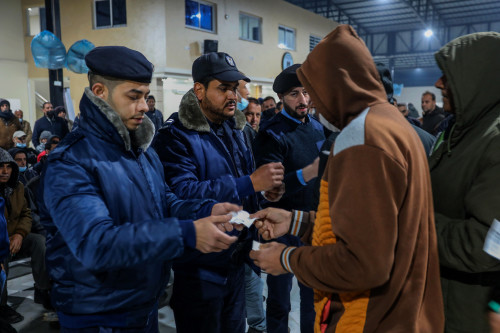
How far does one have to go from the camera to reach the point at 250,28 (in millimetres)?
15633

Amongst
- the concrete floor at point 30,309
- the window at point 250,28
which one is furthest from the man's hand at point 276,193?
the window at point 250,28

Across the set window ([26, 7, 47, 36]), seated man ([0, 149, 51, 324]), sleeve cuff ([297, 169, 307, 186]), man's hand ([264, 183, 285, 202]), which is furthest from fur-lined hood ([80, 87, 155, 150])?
window ([26, 7, 47, 36])

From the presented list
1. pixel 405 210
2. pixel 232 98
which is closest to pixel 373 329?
pixel 405 210

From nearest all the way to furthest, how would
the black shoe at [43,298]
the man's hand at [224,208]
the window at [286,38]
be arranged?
the man's hand at [224,208]
the black shoe at [43,298]
the window at [286,38]

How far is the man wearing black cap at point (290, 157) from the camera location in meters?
3.00

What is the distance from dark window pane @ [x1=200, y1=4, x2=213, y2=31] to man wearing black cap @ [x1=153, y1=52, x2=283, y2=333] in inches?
459

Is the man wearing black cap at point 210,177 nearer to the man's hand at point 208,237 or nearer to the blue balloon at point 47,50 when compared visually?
the man's hand at point 208,237

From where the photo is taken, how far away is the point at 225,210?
1973 mm

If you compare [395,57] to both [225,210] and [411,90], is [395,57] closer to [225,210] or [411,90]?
[411,90]

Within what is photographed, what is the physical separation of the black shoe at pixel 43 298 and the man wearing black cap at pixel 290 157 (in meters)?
2.30

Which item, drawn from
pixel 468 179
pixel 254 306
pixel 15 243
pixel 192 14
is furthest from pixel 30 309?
pixel 192 14

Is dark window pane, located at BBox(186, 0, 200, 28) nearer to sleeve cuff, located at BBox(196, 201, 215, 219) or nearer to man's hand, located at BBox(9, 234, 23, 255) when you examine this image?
man's hand, located at BBox(9, 234, 23, 255)

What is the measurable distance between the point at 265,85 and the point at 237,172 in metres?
14.6

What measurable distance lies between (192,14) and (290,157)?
11104mm
